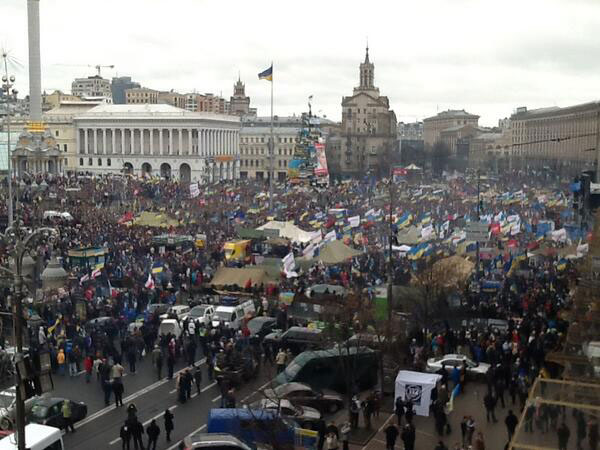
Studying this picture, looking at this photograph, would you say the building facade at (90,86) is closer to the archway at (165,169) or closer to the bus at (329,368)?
the archway at (165,169)

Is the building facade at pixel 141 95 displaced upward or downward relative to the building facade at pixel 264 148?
upward

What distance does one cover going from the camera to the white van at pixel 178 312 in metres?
19.4

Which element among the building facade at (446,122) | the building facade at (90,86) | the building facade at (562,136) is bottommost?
the building facade at (562,136)

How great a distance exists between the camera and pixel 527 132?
9931 cm

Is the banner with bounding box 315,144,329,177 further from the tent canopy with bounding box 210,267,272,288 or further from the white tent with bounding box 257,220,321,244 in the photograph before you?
the tent canopy with bounding box 210,267,272,288

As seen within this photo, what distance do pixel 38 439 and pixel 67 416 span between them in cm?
245

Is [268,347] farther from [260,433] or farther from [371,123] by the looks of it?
[371,123]

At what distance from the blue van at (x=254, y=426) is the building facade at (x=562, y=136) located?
30.4m

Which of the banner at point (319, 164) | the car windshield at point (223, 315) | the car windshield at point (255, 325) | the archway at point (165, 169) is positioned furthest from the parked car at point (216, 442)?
the archway at point (165, 169)

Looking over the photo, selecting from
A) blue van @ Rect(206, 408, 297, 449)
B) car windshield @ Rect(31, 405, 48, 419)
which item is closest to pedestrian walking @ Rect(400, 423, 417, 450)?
blue van @ Rect(206, 408, 297, 449)

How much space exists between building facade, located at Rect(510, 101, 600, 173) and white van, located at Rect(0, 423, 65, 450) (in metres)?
32.5

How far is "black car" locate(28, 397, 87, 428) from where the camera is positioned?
12914mm

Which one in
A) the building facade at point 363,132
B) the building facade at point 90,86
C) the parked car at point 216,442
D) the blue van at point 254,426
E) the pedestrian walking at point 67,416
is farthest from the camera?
the building facade at point 90,86

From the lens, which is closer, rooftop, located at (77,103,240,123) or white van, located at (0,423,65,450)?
white van, located at (0,423,65,450)
